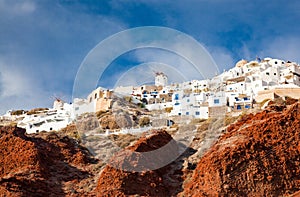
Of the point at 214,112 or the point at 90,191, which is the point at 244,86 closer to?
the point at 214,112

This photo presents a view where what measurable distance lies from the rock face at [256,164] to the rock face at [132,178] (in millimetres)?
1667

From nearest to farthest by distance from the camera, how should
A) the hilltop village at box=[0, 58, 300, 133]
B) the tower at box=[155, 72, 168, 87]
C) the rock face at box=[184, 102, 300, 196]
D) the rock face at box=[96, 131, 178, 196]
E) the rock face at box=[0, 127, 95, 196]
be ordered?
1. the rock face at box=[184, 102, 300, 196]
2. the rock face at box=[0, 127, 95, 196]
3. the rock face at box=[96, 131, 178, 196]
4. the hilltop village at box=[0, 58, 300, 133]
5. the tower at box=[155, 72, 168, 87]

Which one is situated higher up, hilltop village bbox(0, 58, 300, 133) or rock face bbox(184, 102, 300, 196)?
hilltop village bbox(0, 58, 300, 133)

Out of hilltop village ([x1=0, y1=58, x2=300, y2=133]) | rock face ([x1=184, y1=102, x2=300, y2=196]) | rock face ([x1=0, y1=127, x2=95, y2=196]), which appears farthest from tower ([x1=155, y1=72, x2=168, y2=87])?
rock face ([x1=184, y1=102, x2=300, y2=196])

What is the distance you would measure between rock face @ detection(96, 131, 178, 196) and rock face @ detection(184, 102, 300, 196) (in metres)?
1.67

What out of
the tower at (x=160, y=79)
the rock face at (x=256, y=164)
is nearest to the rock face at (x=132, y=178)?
the rock face at (x=256, y=164)

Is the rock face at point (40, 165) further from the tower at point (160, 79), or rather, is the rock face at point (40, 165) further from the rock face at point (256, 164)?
the tower at point (160, 79)

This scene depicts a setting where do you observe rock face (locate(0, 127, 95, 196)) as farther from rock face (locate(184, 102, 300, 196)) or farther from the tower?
the tower

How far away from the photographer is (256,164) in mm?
18812

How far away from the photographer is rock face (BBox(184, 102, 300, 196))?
18234 mm

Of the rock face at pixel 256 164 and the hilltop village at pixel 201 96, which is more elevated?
the hilltop village at pixel 201 96

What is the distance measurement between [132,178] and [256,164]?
237 inches

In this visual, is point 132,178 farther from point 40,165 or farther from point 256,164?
point 256,164

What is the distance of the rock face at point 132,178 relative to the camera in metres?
19.2
